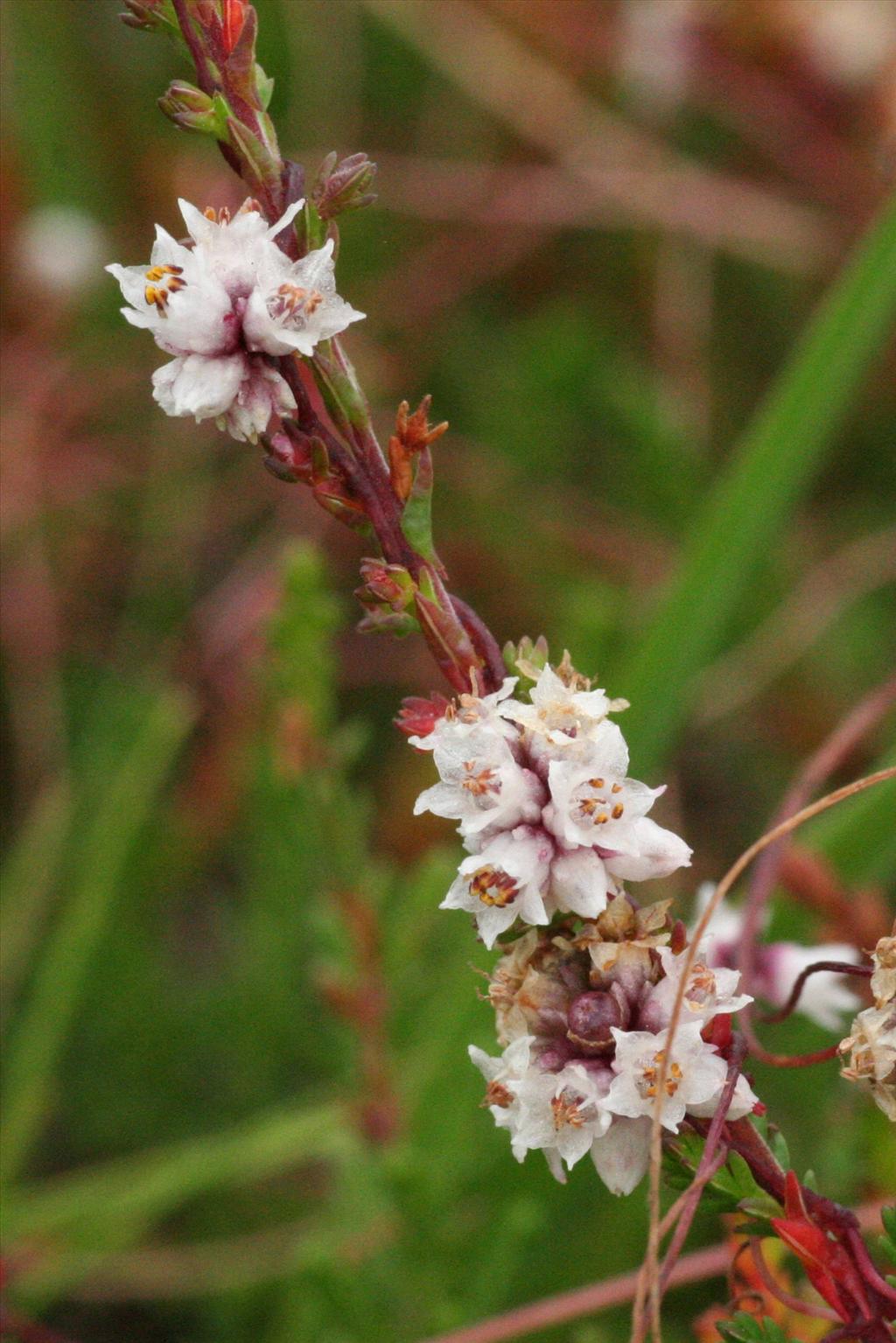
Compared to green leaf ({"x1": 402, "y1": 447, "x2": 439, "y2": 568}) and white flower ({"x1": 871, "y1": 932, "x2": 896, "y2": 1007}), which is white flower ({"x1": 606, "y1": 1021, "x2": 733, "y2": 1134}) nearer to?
white flower ({"x1": 871, "y1": 932, "x2": 896, "y2": 1007})

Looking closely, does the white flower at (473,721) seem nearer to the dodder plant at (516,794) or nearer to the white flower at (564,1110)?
the dodder plant at (516,794)

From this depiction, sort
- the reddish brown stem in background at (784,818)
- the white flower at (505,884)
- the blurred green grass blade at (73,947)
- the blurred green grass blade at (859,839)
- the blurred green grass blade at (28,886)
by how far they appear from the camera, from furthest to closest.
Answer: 1. the blurred green grass blade at (28,886)
2. the blurred green grass blade at (73,947)
3. the blurred green grass blade at (859,839)
4. the reddish brown stem in background at (784,818)
5. the white flower at (505,884)

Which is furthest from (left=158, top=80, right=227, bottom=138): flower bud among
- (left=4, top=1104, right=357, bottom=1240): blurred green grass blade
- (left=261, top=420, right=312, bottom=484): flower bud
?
(left=4, top=1104, right=357, bottom=1240): blurred green grass blade

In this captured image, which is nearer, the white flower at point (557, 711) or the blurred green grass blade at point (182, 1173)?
the white flower at point (557, 711)

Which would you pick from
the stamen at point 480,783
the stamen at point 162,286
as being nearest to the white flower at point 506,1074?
the stamen at point 480,783

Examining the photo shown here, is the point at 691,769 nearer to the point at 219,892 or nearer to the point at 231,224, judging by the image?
the point at 219,892

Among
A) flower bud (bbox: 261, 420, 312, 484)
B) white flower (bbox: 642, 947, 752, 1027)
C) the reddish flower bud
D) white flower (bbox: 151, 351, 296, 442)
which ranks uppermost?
white flower (bbox: 151, 351, 296, 442)
